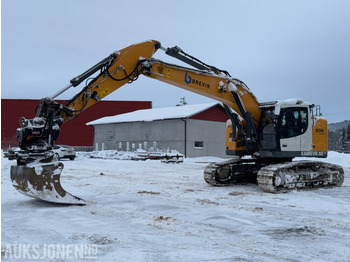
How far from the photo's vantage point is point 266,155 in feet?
36.6

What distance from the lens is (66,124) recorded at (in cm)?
4166

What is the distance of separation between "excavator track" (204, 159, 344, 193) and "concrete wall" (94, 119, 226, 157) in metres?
17.2

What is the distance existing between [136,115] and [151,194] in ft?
87.3

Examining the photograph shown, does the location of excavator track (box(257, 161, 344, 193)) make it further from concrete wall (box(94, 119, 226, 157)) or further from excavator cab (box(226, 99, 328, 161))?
concrete wall (box(94, 119, 226, 157))

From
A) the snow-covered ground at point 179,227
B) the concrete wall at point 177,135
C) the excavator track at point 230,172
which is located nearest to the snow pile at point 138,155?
the concrete wall at point 177,135

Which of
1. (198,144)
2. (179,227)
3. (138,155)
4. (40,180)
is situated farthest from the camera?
(198,144)

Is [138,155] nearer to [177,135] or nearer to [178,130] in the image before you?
[177,135]

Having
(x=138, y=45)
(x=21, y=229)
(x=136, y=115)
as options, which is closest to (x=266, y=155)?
(x=138, y=45)

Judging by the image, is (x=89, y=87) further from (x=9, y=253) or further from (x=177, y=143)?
(x=177, y=143)

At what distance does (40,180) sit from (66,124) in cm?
3560

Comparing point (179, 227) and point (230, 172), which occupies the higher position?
point (230, 172)

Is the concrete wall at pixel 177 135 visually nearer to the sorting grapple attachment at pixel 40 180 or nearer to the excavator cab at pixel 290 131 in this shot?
the excavator cab at pixel 290 131

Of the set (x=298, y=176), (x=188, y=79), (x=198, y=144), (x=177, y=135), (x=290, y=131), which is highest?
(x=188, y=79)

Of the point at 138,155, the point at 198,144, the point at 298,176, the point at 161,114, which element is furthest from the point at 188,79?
the point at 161,114
